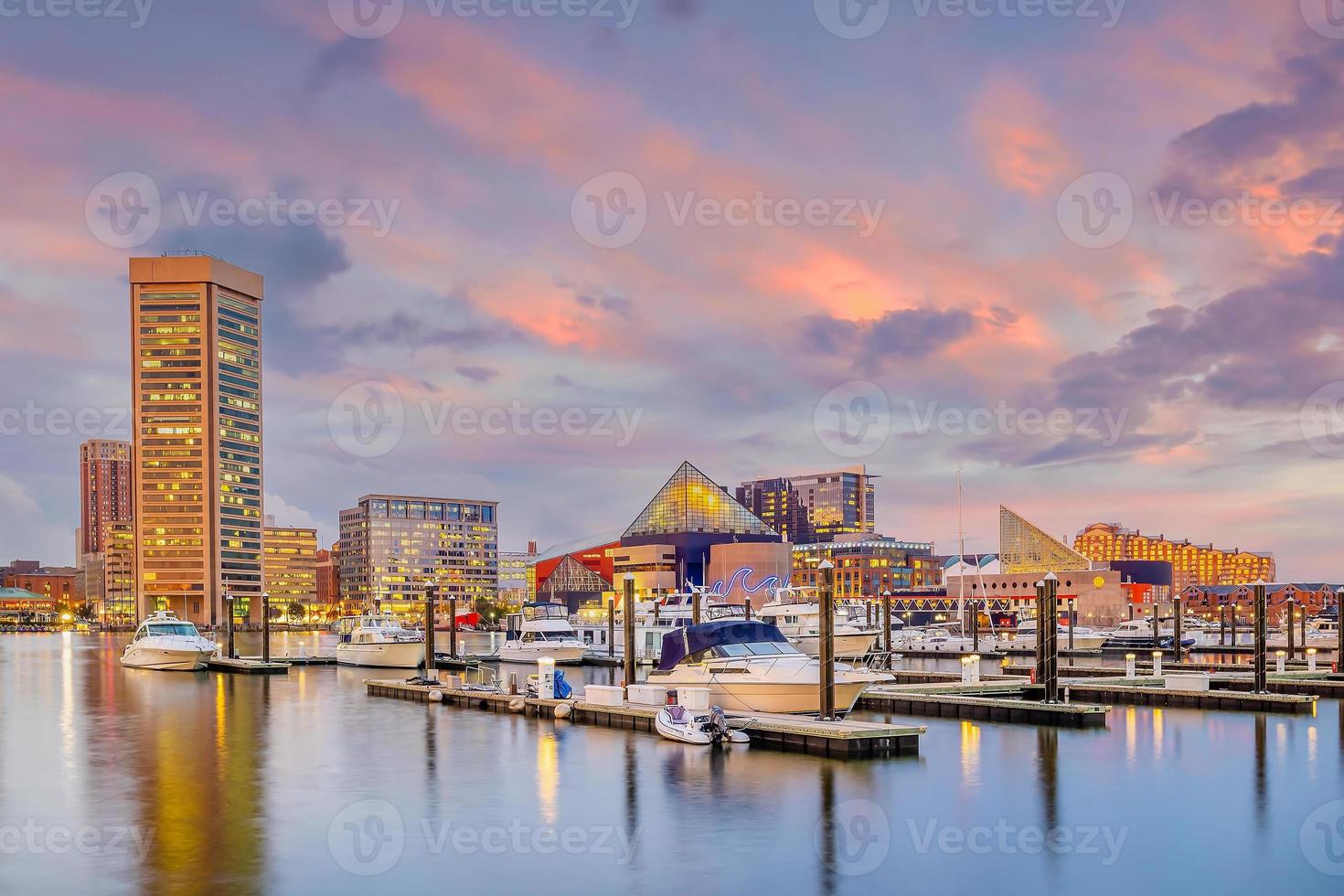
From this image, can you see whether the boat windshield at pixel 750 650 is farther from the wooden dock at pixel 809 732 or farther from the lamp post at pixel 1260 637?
the lamp post at pixel 1260 637

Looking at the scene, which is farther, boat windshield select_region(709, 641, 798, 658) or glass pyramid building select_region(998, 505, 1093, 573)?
glass pyramid building select_region(998, 505, 1093, 573)

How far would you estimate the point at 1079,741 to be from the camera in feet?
131

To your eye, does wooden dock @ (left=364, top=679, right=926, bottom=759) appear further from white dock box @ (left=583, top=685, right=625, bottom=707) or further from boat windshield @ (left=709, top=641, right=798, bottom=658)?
boat windshield @ (left=709, top=641, right=798, bottom=658)

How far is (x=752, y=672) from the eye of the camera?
41219mm

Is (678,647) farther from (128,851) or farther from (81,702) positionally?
(81,702)

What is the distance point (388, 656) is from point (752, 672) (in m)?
49.3

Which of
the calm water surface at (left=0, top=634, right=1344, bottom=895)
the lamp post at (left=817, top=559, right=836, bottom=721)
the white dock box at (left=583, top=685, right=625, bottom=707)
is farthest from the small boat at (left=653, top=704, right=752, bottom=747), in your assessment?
the white dock box at (left=583, top=685, right=625, bottom=707)

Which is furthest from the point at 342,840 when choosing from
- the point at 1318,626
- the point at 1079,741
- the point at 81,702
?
the point at 1318,626

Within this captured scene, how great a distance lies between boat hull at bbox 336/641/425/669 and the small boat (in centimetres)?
4780

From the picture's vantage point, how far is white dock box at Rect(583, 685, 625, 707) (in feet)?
146

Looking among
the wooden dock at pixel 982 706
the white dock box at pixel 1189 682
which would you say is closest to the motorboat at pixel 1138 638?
the white dock box at pixel 1189 682

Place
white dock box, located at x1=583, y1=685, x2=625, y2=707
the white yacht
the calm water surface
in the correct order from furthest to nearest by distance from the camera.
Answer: the white yacht → white dock box, located at x1=583, y1=685, x2=625, y2=707 → the calm water surface

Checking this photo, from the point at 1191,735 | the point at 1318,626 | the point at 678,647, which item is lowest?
the point at 1318,626

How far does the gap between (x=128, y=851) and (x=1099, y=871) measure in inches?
762
